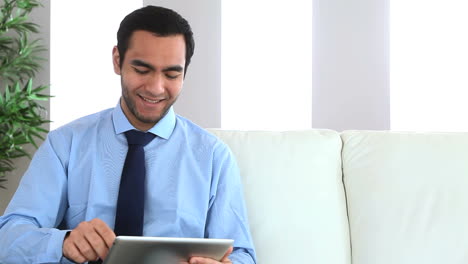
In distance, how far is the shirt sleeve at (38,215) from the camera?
1.70 m

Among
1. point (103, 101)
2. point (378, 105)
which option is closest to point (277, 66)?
point (378, 105)

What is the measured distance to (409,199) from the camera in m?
2.03

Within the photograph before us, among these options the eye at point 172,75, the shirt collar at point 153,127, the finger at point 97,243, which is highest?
the eye at point 172,75

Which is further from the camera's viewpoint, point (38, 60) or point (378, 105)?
point (38, 60)

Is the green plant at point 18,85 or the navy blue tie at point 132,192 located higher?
the green plant at point 18,85

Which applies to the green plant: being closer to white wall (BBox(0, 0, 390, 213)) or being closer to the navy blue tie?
white wall (BBox(0, 0, 390, 213))

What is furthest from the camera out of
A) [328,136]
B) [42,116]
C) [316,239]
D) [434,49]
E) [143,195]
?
[42,116]

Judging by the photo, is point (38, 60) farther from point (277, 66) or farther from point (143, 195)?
point (143, 195)

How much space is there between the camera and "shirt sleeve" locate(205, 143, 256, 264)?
1.84m

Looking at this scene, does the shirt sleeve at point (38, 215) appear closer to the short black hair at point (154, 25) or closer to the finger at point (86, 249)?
the finger at point (86, 249)

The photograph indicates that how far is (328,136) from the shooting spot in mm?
2162

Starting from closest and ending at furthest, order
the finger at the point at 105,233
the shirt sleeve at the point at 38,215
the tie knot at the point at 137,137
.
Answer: the finger at the point at 105,233 → the shirt sleeve at the point at 38,215 → the tie knot at the point at 137,137

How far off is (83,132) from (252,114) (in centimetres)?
220

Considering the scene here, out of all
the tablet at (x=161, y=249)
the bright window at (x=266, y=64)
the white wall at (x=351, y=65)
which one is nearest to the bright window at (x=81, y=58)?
the bright window at (x=266, y=64)
